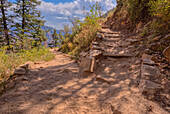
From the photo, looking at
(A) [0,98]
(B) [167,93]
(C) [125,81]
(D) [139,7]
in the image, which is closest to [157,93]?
(B) [167,93]

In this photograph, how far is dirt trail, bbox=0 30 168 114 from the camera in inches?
57.0

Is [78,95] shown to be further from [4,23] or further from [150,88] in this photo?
[4,23]

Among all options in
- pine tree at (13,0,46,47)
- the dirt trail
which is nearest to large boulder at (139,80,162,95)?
the dirt trail

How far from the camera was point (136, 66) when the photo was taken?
105 inches

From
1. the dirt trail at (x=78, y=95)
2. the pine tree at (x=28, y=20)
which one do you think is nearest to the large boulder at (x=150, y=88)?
the dirt trail at (x=78, y=95)

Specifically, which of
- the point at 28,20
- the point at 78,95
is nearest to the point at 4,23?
the point at 28,20

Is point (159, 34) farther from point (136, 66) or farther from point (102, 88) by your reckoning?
point (102, 88)

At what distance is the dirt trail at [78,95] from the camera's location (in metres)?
1.45

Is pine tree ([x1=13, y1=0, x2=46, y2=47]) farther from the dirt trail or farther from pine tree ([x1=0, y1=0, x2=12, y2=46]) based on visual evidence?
the dirt trail

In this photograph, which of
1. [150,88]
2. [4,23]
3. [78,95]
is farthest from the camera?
[4,23]

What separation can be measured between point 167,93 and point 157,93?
165 mm

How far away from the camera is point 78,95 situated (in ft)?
6.29

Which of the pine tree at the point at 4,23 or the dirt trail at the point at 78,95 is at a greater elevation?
the pine tree at the point at 4,23

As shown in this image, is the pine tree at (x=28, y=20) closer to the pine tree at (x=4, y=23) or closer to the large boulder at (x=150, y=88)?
the pine tree at (x=4, y=23)
